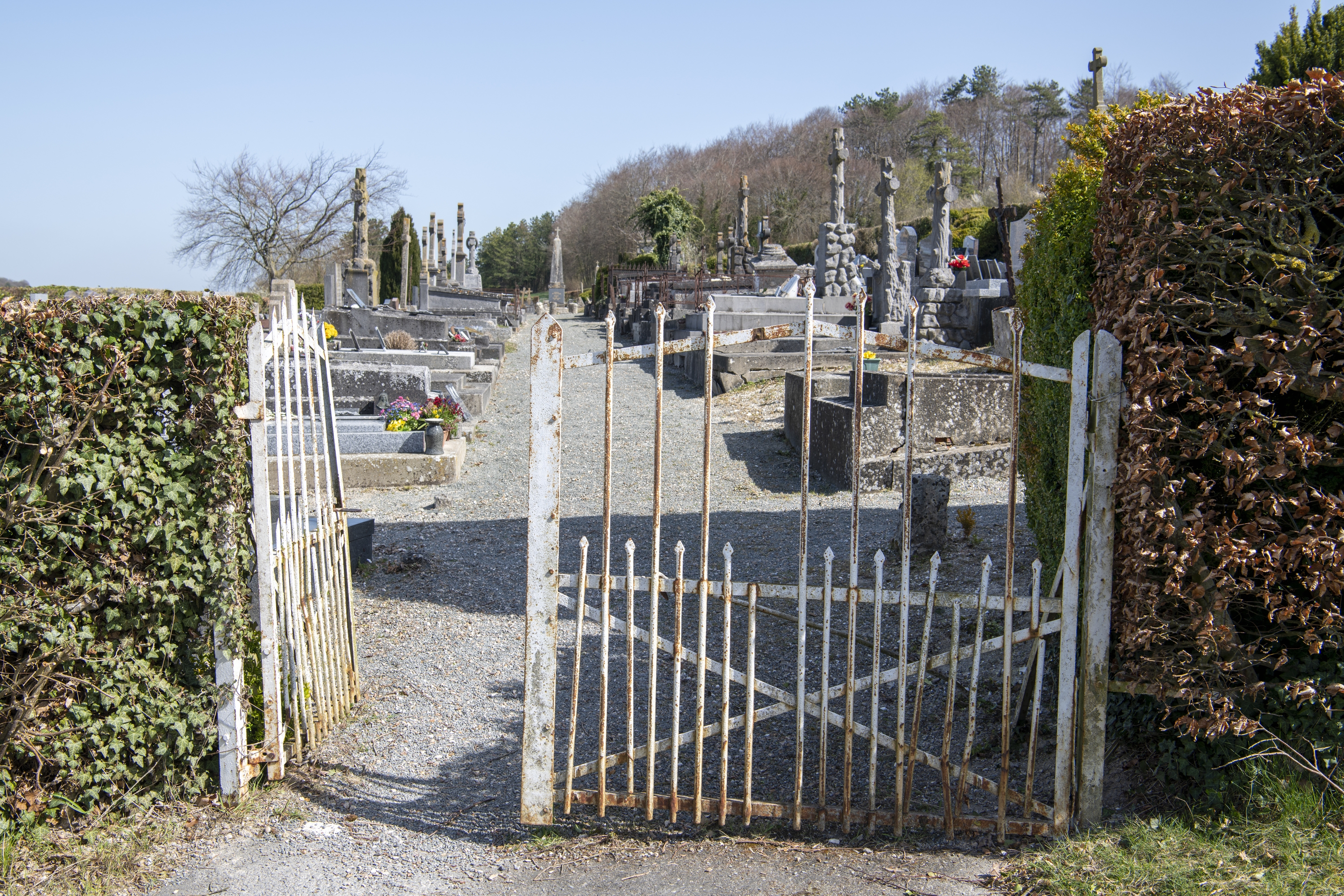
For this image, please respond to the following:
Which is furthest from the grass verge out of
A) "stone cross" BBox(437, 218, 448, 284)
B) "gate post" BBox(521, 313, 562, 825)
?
"stone cross" BBox(437, 218, 448, 284)

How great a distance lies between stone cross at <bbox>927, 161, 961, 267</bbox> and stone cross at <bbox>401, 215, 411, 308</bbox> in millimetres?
18239

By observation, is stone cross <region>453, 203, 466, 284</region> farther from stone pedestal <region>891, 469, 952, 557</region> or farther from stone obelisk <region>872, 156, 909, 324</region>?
stone pedestal <region>891, 469, 952, 557</region>

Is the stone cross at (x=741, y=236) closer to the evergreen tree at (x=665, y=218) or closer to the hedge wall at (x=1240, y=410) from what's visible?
the evergreen tree at (x=665, y=218)

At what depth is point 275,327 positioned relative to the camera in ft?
12.7

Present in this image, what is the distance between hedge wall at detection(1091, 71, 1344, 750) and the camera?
2854 millimetres

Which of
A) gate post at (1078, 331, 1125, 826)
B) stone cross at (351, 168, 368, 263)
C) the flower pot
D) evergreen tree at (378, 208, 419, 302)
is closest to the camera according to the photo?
gate post at (1078, 331, 1125, 826)

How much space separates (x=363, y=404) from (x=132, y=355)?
9490 mm

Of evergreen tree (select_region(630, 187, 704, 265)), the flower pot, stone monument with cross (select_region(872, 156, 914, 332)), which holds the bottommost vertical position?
the flower pot

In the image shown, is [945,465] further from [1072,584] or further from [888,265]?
[888,265]

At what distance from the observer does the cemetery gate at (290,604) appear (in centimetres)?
364

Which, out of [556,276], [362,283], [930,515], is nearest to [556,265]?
[556,276]

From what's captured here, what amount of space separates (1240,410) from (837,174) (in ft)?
67.9

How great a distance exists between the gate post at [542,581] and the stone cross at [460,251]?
46125 millimetres

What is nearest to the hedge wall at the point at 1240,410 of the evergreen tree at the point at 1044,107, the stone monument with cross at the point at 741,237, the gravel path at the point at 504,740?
the gravel path at the point at 504,740
